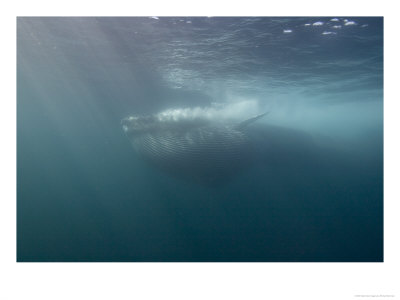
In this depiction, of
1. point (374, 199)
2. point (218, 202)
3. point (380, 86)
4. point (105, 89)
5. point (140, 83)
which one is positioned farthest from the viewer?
point (105, 89)

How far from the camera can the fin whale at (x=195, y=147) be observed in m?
9.99

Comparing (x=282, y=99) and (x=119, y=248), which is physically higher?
(x=282, y=99)

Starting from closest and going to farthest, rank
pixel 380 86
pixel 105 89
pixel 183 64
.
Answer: pixel 183 64 → pixel 380 86 → pixel 105 89

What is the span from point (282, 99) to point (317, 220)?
19800 millimetres

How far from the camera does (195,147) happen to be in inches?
394

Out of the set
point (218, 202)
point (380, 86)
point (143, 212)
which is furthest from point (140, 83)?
point (380, 86)

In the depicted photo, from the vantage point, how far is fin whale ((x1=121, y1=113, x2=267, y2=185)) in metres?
9.99

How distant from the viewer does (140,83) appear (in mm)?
20703

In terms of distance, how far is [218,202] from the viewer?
11.3 m
